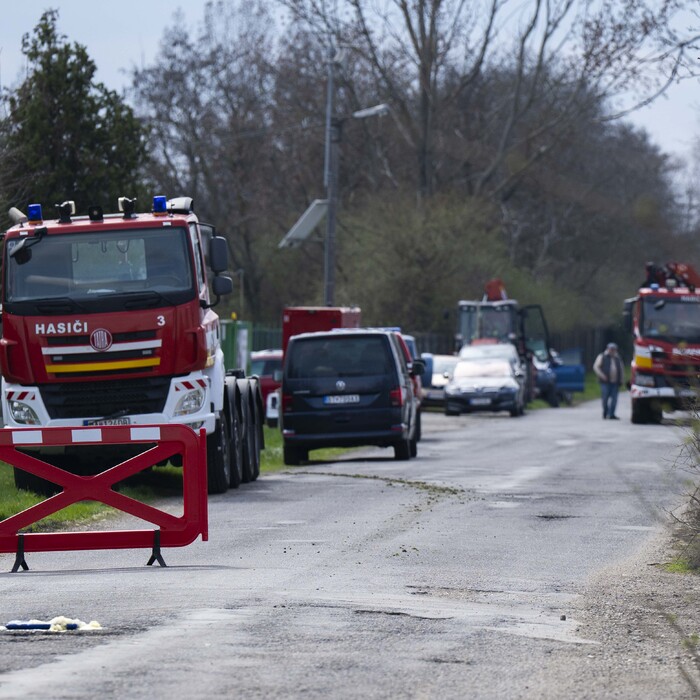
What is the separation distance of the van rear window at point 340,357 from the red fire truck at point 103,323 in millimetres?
6180

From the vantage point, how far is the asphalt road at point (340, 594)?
6938 millimetres

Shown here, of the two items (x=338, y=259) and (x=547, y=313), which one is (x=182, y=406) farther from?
(x=547, y=313)

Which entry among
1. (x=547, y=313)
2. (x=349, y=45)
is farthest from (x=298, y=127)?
(x=547, y=313)

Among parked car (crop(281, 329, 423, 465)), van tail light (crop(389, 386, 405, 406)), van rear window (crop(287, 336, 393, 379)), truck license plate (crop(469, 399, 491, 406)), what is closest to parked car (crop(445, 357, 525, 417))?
truck license plate (crop(469, 399, 491, 406))

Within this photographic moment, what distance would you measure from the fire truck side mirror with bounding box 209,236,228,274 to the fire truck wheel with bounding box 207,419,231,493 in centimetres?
168

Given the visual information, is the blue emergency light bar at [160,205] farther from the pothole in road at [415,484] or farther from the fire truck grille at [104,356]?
the pothole in road at [415,484]

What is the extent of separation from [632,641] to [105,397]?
30.4 ft

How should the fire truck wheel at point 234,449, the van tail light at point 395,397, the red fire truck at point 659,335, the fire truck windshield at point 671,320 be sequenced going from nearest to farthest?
the fire truck wheel at point 234,449 < the van tail light at point 395,397 < the red fire truck at point 659,335 < the fire truck windshield at point 671,320

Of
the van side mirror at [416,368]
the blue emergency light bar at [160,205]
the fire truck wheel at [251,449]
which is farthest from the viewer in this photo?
the van side mirror at [416,368]

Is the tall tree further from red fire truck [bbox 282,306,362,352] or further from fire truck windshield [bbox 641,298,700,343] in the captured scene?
fire truck windshield [bbox 641,298,700,343]

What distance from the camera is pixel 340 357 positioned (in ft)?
75.5

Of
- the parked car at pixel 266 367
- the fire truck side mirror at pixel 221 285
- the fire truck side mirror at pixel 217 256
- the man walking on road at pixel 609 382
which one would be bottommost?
the man walking on road at pixel 609 382

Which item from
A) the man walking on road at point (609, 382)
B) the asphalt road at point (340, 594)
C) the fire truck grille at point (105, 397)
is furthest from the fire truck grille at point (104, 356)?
the man walking on road at point (609, 382)

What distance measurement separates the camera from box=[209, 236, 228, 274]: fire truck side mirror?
1700cm
